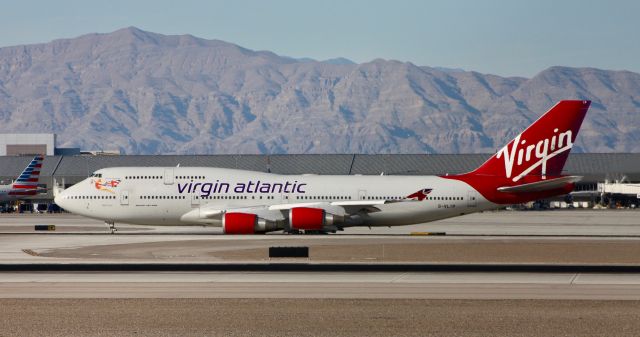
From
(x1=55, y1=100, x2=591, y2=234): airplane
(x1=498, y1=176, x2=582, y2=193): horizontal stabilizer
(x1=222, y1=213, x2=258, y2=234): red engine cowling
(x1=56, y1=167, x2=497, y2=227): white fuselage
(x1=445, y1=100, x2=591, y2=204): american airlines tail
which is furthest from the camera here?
(x1=56, y1=167, x2=497, y2=227): white fuselage

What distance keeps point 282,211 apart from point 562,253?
24.3m

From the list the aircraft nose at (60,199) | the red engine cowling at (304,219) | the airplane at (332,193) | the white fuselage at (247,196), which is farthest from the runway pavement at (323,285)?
the aircraft nose at (60,199)

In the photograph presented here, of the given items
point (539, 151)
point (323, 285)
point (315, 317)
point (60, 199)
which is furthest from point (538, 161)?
point (315, 317)

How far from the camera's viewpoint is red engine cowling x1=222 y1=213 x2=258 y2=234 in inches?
2869

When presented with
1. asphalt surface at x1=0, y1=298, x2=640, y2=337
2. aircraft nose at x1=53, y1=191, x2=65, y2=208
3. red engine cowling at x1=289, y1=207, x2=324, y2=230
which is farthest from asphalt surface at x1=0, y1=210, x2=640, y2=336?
aircraft nose at x1=53, y1=191, x2=65, y2=208

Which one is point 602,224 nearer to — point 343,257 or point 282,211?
point 282,211

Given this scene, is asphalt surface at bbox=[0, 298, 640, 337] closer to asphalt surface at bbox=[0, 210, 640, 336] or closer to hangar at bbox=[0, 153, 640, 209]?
asphalt surface at bbox=[0, 210, 640, 336]

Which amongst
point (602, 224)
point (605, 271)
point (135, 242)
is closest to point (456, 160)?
point (602, 224)

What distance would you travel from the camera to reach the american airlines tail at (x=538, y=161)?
73.9 metres

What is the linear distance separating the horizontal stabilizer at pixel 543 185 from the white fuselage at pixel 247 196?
237 centimetres

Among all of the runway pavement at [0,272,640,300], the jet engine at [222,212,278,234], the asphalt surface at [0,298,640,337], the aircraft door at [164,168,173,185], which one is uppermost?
the aircraft door at [164,168,173,185]

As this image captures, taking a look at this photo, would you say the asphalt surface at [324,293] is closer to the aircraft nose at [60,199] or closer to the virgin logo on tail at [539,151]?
the virgin logo on tail at [539,151]

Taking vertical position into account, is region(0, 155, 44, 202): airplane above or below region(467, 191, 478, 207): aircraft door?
above

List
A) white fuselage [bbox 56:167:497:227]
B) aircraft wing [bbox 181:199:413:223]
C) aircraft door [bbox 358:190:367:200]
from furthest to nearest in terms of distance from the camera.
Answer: aircraft door [bbox 358:190:367:200]
white fuselage [bbox 56:167:497:227]
aircraft wing [bbox 181:199:413:223]
